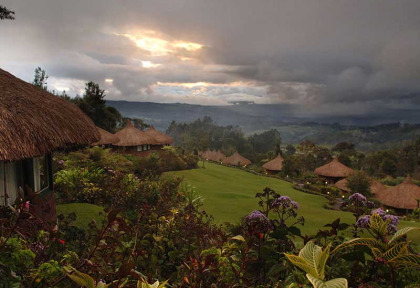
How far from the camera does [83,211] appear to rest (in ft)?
28.5

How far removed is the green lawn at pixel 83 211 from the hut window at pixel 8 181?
9.12ft

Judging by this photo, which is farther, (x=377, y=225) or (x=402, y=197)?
(x=402, y=197)

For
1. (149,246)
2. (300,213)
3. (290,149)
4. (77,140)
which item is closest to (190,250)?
(149,246)

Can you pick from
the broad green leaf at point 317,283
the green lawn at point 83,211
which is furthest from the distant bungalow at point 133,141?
the broad green leaf at point 317,283

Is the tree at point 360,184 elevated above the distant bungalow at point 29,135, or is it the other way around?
the distant bungalow at point 29,135

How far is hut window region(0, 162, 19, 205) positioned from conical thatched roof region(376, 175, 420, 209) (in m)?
26.5

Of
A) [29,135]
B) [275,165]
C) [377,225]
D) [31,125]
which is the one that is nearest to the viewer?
[377,225]

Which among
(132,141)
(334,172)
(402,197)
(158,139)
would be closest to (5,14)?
(132,141)

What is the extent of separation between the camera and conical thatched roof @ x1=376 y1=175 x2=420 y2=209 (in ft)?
78.5

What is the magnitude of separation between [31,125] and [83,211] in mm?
4637

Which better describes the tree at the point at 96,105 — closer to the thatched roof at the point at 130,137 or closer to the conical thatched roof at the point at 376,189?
the thatched roof at the point at 130,137

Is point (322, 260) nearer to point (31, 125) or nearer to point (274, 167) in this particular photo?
point (31, 125)

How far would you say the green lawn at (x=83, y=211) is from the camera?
8028mm

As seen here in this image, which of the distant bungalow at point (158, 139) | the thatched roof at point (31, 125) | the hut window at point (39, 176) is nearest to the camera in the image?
the thatched roof at point (31, 125)
